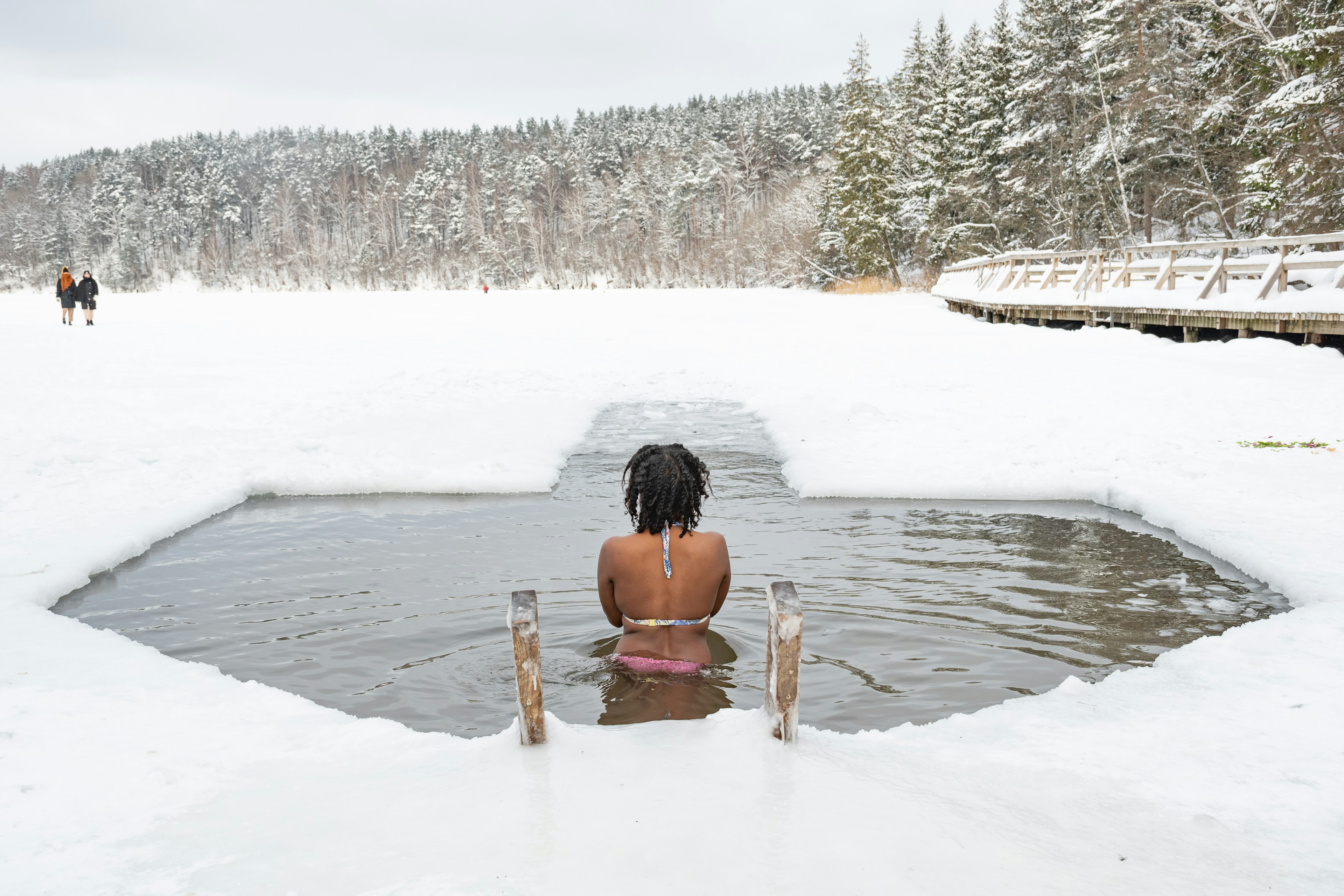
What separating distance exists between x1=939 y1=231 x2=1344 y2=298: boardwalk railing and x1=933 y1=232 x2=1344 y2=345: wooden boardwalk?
3 centimetres

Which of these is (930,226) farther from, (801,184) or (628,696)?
(628,696)

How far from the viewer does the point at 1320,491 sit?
299 inches

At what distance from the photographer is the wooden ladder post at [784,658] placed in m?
3.20

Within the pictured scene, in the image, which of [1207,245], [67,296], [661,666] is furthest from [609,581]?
[67,296]

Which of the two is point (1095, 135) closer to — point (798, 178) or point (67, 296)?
point (67, 296)

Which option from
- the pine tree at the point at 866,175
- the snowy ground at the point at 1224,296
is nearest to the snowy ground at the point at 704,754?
the snowy ground at the point at 1224,296

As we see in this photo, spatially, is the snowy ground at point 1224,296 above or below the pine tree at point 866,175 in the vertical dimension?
below

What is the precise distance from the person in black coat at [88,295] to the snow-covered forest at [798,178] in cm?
3092

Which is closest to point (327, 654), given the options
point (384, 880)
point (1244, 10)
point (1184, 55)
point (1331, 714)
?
point (384, 880)

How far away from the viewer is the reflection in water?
460 cm

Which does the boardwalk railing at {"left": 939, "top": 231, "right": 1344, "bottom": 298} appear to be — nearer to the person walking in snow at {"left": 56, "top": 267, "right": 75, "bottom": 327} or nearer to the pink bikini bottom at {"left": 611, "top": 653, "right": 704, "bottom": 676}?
the pink bikini bottom at {"left": 611, "top": 653, "right": 704, "bottom": 676}

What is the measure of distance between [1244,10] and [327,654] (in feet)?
89.7

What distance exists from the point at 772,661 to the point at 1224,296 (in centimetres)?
1781

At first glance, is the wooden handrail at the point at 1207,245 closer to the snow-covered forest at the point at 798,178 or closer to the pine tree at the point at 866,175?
the snow-covered forest at the point at 798,178
